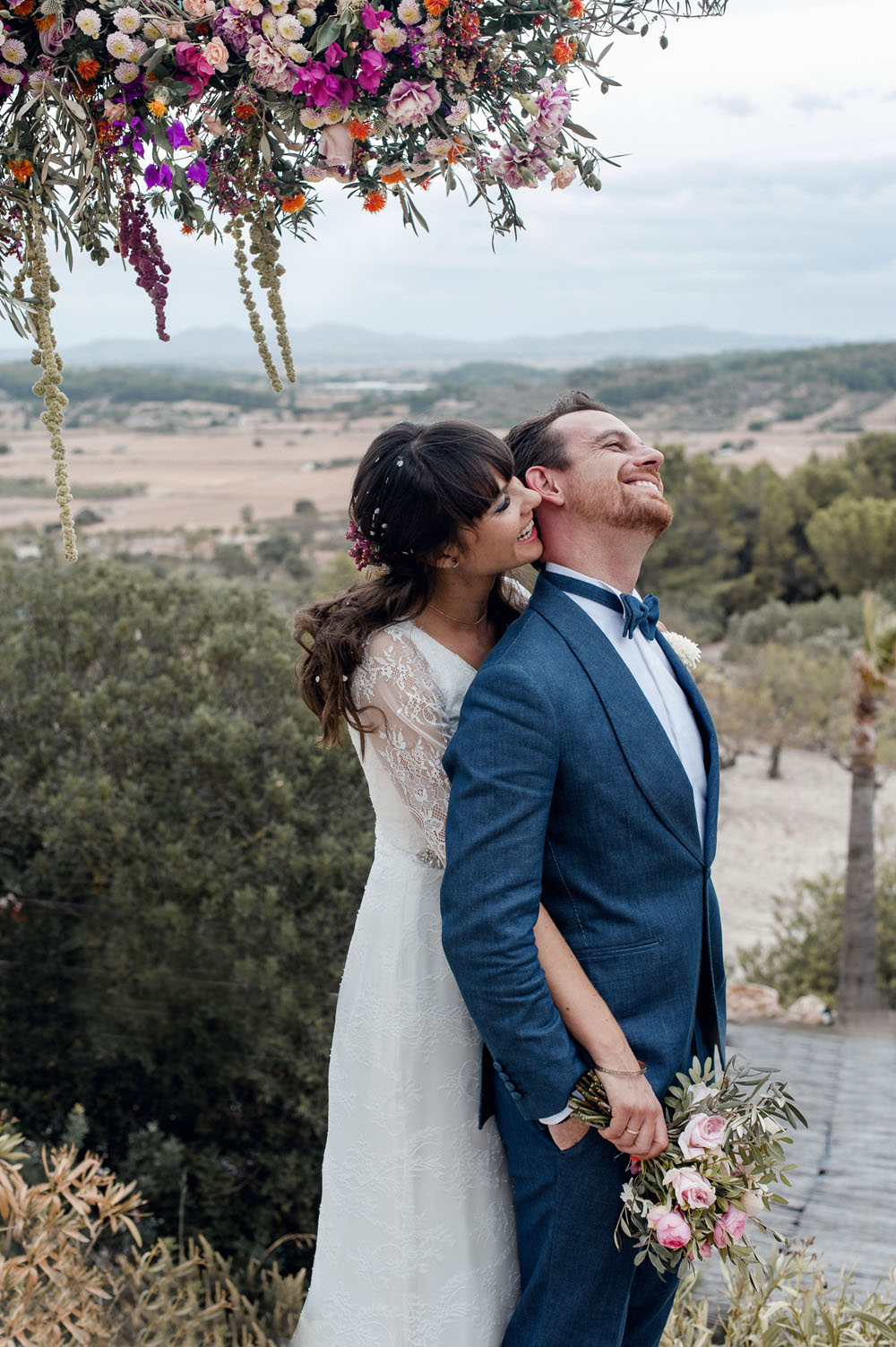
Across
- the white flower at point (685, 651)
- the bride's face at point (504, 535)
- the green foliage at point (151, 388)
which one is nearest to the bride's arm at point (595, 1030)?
the bride's face at point (504, 535)

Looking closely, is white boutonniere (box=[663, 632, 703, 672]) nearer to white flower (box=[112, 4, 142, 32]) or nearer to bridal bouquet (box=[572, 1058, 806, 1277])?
bridal bouquet (box=[572, 1058, 806, 1277])

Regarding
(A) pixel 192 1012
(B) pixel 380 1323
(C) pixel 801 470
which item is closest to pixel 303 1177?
(A) pixel 192 1012

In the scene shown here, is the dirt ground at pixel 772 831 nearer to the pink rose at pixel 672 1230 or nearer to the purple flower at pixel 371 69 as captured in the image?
the pink rose at pixel 672 1230

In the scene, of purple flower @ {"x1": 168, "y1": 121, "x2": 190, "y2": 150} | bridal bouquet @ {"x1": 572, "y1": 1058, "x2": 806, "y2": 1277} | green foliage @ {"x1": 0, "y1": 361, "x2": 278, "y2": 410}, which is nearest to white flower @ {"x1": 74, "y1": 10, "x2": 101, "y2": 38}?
purple flower @ {"x1": 168, "y1": 121, "x2": 190, "y2": 150}

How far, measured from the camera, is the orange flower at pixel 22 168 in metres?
1.77

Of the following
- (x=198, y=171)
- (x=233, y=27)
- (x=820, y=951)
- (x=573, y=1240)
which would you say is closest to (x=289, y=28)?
(x=233, y=27)

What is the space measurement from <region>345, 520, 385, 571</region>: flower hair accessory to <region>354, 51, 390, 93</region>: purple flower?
2.43ft

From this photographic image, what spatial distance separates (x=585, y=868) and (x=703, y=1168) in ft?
1.75

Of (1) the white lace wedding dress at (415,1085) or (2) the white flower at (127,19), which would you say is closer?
(2) the white flower at (127,19)

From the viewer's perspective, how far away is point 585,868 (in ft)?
5.94

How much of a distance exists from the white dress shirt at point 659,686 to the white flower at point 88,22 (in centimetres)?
111

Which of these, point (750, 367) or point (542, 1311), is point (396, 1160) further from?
point (750, 367)

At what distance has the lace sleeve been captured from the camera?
6.27ft

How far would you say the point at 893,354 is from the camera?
56.9 metres
